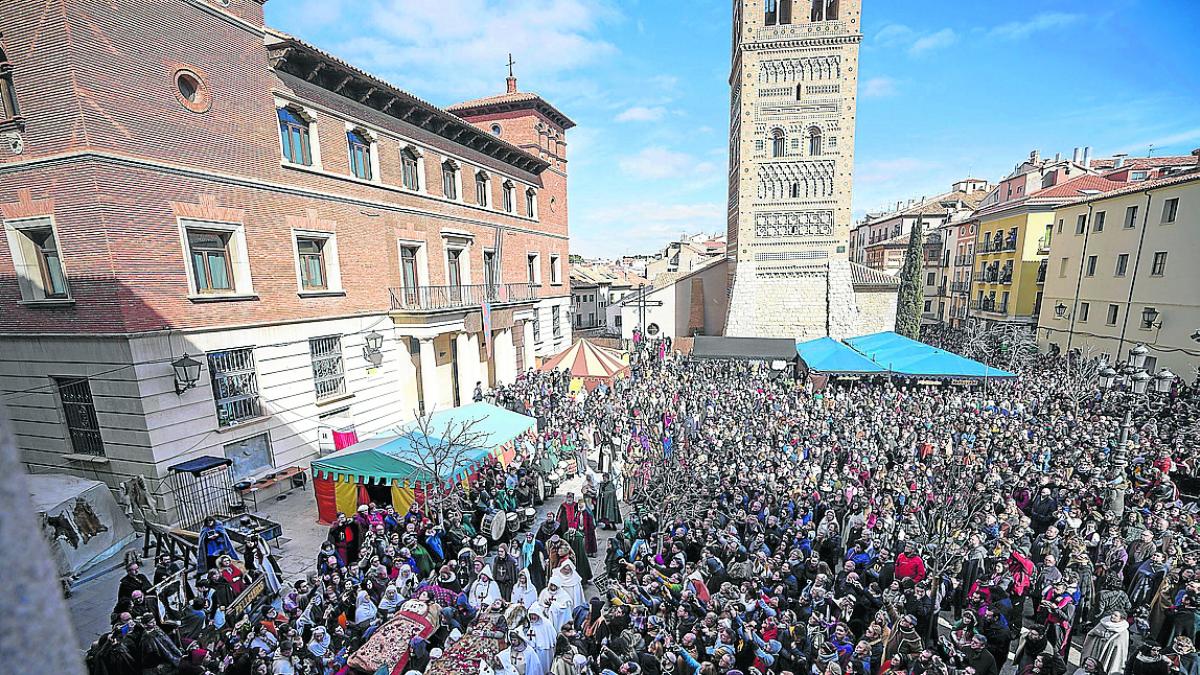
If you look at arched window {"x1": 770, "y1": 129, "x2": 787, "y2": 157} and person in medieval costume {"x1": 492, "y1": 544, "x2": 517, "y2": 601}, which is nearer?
person in medieval costume {"x1": 492, "y1": 544, "x2": 517, "y2": 601}

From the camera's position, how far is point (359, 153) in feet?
→ 56.3

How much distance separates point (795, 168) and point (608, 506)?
2281cm

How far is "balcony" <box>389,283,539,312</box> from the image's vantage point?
1874cm

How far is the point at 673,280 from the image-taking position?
118 ft

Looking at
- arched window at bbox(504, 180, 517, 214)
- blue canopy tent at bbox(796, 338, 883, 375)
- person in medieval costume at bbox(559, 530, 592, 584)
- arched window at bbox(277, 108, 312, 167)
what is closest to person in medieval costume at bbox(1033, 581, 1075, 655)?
person in medieval costume at bbox(559, 530, 592, 584)

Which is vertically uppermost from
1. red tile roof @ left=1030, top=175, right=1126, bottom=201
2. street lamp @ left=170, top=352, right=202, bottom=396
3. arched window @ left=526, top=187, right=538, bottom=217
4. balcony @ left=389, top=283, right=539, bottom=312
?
red tile roof @ left=1030, top=175, right=1126, bottom=201

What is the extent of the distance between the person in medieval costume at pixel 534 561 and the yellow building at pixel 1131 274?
986 inches

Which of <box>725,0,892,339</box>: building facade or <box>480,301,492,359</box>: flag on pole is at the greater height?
<box>725,0,892,339</box>: building facade

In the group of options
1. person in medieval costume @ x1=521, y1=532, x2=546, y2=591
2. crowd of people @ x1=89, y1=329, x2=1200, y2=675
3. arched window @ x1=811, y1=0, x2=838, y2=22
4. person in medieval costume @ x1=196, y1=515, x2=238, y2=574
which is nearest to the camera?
crowd of people @ x1=89, y1=329, x2=1200, y2=675

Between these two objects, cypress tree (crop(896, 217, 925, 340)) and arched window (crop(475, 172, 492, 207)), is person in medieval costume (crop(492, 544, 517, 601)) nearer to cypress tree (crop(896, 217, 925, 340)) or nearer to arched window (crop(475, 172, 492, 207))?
arched window (crop(475, 172, 492, 207))

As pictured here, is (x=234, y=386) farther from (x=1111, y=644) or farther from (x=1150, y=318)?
(x=1150, y=318)

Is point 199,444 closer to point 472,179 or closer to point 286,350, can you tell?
point 286,350

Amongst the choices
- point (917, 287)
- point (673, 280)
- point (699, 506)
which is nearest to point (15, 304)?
point (699, 506)

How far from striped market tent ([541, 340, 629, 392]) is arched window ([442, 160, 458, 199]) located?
7580 mm
